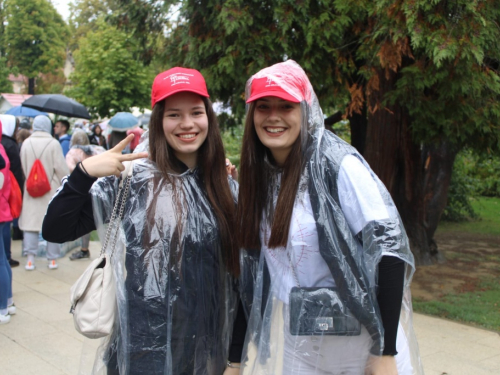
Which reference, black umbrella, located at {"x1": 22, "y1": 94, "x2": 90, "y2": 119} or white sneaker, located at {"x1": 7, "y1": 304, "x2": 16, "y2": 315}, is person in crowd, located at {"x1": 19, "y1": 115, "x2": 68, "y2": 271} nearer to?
white sneaker, located at {"x1": 7, "y1": 304, "x2": 16, "y2": 315}

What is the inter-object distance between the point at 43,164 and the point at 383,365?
221 inches

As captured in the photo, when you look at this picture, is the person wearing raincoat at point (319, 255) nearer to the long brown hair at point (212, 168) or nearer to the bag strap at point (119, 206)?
the long brown hair at point (212, 168)

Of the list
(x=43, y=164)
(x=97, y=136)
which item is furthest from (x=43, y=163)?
(x=97, y=136)

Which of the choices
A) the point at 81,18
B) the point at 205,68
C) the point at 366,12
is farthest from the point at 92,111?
the point at 81,18

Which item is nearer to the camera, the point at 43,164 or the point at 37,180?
the point at 37,180

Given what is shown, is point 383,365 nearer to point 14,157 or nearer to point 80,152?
point 80,152

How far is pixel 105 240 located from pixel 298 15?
418 cm

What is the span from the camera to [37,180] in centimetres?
645

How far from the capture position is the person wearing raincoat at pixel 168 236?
1984 mm

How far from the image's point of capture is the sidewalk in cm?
404

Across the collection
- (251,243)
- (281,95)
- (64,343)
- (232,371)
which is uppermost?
(281,95)

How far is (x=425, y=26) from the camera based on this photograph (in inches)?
180

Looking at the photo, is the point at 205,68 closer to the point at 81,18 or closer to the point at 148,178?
the point at 148,178

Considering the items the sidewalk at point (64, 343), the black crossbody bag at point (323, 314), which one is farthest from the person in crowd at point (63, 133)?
the black crossbody bag at point (323, 314)
